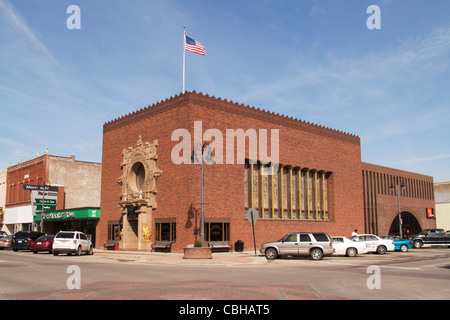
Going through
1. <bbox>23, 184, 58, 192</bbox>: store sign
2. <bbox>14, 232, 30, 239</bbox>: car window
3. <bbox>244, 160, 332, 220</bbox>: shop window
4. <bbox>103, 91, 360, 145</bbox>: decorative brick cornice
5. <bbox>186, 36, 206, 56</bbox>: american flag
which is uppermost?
<bbox>186, 36, 206, 56</bbox>: american flag

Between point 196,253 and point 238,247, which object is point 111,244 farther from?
point 196,253

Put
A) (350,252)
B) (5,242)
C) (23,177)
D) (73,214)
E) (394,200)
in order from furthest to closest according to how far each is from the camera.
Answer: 1. (23,177)
2. (394,200)
3. (73,214)
4. (5,242)
5. (350,252)

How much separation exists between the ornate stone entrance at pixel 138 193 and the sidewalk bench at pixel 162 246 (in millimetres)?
719

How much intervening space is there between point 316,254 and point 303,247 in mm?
845

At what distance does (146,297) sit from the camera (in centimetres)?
1023

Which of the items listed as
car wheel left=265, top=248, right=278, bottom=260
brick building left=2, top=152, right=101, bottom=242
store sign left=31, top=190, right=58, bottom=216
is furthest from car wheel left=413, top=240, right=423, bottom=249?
store sign left=31, top=190, right=58, bottom=216

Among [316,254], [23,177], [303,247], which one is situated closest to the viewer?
[316,254]

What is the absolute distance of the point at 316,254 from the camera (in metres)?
25.1

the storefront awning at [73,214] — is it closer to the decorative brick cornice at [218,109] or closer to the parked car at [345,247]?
the decorative brick cornice at [218,109]

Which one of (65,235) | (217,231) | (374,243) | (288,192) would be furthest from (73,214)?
(374,243)

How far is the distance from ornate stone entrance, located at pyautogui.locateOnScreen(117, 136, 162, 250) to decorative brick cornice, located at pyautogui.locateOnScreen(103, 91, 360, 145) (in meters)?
2.75

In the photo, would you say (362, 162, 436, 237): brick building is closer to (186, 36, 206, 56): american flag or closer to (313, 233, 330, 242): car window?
(313, 233, 330, 242): car window

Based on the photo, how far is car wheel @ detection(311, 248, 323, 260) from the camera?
82.2 feet

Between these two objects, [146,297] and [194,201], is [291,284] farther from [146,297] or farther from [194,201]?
[194,201]
